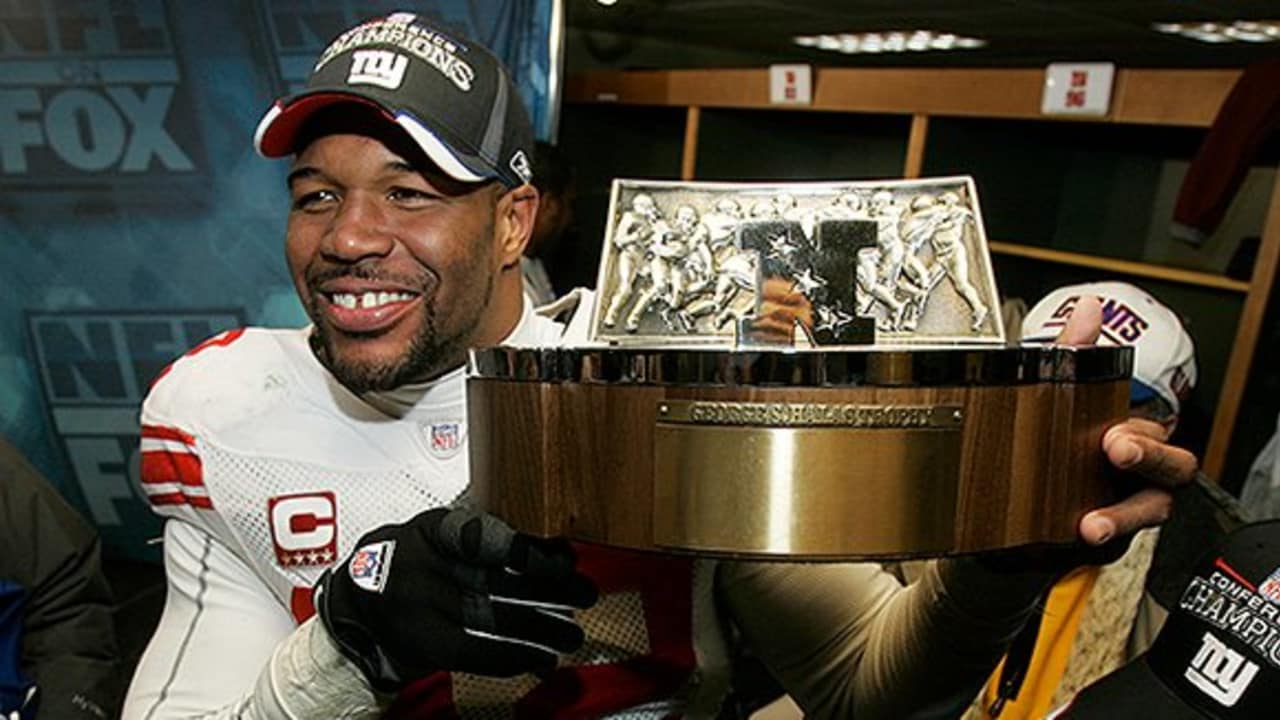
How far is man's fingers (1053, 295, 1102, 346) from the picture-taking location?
66 centimetres

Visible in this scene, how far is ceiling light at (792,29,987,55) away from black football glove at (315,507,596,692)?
3598 millimetres

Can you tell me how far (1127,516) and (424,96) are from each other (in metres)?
0.61

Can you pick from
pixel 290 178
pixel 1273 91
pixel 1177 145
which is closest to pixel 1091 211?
pixel 1177 145

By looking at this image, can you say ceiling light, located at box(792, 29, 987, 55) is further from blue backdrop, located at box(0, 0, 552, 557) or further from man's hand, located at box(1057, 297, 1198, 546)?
man's hand, located at box(1057, 297, 1198, 546)

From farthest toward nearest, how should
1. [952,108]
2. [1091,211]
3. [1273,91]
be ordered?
1. [1091,211]
2. [952,108]
3. [1273,91]

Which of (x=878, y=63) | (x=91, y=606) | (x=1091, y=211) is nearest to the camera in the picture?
(x=91, y=606)

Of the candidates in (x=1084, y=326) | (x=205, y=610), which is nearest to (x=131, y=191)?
(x=205, y=610)

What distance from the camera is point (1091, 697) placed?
29.5 inches

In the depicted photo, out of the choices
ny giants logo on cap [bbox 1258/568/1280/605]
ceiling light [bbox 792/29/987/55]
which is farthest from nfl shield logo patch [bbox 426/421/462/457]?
ceiling light [bbox 792/29/987/55]

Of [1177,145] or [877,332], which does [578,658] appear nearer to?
[877,332]

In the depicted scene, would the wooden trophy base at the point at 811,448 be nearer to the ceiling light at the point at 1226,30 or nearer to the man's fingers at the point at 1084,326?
the man's fingers at the point at 1084,326

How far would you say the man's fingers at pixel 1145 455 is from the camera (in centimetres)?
59

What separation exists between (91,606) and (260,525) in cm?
58

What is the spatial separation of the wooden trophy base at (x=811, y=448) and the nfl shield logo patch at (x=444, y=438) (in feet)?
1.17
